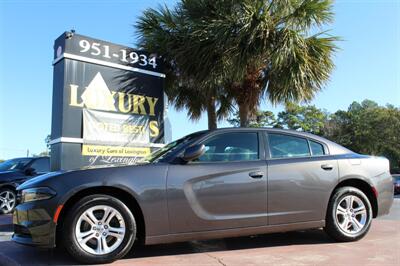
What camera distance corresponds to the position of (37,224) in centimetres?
423

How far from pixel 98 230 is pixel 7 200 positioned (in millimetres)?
6138

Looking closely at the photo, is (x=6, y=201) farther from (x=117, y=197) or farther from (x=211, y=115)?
(x=211, y=115)

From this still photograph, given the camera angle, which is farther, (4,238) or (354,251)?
(4,238)

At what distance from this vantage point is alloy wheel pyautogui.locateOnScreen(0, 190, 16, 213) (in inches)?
370

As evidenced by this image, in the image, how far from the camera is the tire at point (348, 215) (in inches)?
205

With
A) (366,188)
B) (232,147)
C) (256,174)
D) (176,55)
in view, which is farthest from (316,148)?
(176,55)

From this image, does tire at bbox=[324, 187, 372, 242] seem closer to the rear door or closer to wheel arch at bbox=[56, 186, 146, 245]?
the rear door

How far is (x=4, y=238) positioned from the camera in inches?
239

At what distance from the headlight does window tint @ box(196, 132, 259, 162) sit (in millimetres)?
1642

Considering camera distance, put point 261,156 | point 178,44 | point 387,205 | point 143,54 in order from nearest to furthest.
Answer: point 261,156 < point 387,205 < point 143,54 < point 178,44

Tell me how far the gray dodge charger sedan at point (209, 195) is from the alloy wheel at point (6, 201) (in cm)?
534

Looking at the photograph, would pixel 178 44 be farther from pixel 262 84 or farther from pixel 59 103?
pixel 59 103

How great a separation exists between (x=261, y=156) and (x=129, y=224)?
1.78 meters

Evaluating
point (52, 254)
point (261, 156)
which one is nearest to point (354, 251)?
point (261, 156)
